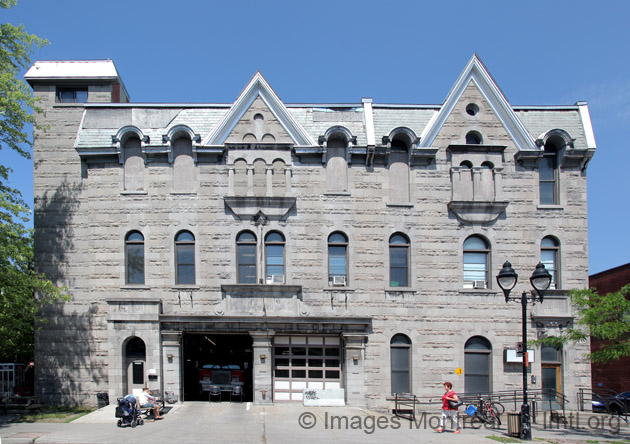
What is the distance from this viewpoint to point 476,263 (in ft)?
85.5

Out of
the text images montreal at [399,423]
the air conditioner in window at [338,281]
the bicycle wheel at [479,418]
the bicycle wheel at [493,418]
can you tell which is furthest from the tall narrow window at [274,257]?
the bicycle wheel at [493,418]

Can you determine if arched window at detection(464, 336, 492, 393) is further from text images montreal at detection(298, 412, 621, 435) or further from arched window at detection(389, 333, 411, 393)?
text images montreal at detection(298, 412, 621, 435)

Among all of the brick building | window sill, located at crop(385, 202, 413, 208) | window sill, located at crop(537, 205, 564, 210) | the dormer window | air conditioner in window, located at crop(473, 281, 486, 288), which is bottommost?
the brick building

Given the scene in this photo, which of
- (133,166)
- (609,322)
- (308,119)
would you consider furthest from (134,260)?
(609,322)

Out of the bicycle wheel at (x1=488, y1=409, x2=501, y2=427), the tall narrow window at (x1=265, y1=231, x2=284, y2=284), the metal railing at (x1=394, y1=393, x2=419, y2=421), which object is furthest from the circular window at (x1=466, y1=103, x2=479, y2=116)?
the bicycle wheel at (x1=488, y1=409, x2=501, y2=427)

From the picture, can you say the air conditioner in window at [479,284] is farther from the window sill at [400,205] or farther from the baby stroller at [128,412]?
the baby stroller at [128,412]

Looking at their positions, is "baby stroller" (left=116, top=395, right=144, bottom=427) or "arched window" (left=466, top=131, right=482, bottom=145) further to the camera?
"arched window" (left=466, top=131, right=482, bottom=145)

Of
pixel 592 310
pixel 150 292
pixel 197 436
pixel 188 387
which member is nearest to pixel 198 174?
pixel 150 292

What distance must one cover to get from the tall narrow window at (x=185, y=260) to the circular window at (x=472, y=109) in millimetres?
13054

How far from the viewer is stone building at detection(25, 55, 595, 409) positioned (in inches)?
984

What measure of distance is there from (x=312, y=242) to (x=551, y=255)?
10229 millimetres

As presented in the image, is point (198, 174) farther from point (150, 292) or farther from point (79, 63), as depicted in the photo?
point (79, 63)

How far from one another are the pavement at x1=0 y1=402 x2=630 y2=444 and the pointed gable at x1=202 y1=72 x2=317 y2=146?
1084 centimetres

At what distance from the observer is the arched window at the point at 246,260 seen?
25.4 m
